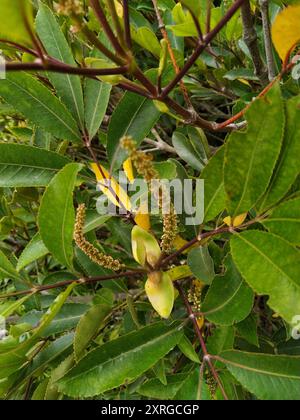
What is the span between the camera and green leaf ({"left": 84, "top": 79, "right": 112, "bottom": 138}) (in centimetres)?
80

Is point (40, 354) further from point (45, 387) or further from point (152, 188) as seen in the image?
point (152, 188)

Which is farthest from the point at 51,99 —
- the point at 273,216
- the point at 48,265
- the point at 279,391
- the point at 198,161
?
the point at 48,265

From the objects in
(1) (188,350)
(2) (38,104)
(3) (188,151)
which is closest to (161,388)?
(1) (188,350)

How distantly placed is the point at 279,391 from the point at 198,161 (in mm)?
426

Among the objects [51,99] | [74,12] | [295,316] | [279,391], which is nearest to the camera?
[74,12]

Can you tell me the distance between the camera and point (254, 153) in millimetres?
573

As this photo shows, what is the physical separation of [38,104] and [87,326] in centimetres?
38

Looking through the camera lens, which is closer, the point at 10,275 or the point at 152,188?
the point at 152,188

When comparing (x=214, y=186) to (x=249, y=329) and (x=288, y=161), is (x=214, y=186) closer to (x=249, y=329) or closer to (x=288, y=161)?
(x=288, y=161)

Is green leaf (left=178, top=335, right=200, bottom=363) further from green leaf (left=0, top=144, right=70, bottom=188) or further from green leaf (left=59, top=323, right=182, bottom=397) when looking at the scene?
green leaf (left=0, top=144, right=70, bottom=188)

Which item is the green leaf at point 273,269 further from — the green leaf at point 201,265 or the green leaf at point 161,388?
the green leaf at point 161,388

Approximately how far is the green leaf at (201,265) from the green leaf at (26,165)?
27 centimetres

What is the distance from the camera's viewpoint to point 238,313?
722mm

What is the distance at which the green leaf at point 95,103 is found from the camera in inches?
31.4
